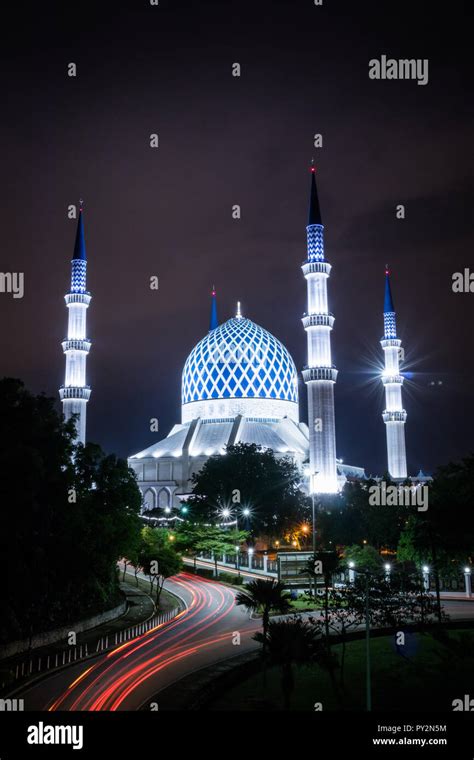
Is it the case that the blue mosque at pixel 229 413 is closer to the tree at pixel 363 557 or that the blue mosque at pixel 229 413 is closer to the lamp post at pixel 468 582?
the tree at pixel 363 557

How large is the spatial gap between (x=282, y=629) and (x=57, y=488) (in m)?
13.2

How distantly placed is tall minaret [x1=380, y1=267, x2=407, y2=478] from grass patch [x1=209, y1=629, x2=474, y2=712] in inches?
1576

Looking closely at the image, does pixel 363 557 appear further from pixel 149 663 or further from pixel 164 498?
pixel 164 498

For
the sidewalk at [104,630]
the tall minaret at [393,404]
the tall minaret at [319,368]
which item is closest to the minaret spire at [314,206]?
the tall minaret at [319,368]

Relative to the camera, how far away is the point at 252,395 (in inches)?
3002

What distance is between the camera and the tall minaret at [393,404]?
67.1 metres

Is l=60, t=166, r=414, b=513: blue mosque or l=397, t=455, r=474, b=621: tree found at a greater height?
l=60, t=166, r=414, b=513: blue mosque

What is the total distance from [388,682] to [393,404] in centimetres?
4654

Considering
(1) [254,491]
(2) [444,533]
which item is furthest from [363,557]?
(1) [254,491]

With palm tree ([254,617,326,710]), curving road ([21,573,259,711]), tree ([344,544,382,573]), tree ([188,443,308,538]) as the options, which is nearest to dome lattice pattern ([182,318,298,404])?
tree ([188,443,308,538])

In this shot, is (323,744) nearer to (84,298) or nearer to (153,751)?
(153,751)

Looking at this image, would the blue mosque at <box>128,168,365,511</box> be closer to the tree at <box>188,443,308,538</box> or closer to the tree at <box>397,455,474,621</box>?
the tree at <box>188,443,308,538</box>

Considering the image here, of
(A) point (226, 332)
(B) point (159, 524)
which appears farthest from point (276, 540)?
(A) point (226, 332)

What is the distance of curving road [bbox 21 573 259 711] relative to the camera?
19.5 m
